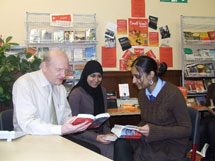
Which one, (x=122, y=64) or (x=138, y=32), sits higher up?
(x=138, y=32)

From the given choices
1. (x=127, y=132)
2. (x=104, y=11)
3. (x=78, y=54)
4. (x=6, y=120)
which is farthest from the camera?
(x=104, y=11)

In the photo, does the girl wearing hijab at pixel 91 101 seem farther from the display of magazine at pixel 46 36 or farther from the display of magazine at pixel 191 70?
the display of magazine at pixel 191 70

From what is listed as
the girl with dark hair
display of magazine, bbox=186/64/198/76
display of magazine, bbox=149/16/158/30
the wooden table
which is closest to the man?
the wooden table

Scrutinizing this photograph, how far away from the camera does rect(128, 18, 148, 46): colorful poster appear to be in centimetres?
452

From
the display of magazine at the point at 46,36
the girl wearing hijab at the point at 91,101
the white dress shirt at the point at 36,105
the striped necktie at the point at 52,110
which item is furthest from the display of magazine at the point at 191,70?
the striped necktie at the point at 52,110

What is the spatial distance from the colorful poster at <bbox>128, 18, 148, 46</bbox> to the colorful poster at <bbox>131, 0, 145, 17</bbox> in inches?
4.3

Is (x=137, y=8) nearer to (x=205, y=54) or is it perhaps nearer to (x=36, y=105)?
(x=205, y=54)

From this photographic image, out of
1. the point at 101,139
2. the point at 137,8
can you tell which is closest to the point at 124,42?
the point at 137,8

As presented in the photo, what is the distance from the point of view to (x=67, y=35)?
13.5 feet

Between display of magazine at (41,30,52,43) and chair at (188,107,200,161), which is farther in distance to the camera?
display of magazine at (41,30,52,43)

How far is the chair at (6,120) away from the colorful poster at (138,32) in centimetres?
289

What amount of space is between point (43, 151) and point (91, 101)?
59.9 inches

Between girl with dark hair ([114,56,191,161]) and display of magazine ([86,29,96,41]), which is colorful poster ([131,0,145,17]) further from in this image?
girl with dark hair ([114,56,191,161])

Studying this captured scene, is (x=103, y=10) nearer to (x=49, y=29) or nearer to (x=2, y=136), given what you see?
(x=49, y=29)
